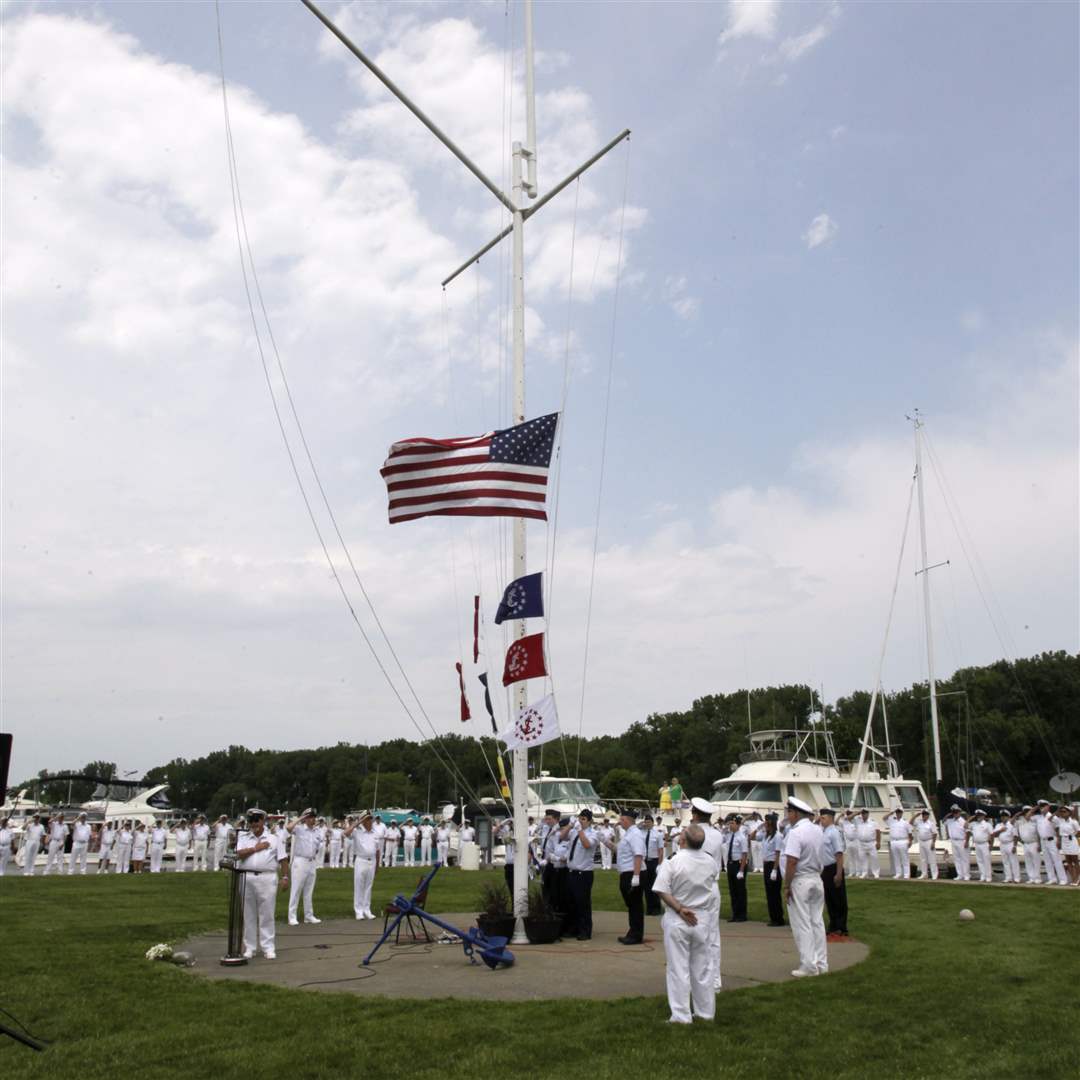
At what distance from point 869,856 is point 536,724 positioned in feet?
59.9

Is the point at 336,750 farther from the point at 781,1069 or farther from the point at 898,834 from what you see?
the point at 781,1069

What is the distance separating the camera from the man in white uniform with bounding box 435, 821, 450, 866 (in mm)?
34656

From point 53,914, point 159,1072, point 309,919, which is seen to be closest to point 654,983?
point 159,1072

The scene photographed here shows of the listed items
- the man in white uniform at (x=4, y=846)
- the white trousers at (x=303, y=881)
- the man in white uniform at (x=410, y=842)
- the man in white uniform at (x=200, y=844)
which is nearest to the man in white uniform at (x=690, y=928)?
the white trousers at (x=303, y=881)

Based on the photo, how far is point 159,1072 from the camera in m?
6.91

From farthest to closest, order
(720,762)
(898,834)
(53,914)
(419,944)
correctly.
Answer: (720,762)
(898,834)
(53,914)
(419,944)

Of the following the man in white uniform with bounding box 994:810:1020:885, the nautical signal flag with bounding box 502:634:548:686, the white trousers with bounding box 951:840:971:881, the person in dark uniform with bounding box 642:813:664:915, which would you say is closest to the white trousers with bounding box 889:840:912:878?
the white trousers with bounding box 951:840:971:881

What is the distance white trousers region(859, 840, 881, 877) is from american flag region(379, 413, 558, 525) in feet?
61.1

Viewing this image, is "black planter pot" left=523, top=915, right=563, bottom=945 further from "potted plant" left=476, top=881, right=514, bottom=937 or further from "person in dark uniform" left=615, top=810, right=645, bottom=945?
"person in dark uniform" left=615, top=810, right=645, bottom=945

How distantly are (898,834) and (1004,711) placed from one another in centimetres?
5949

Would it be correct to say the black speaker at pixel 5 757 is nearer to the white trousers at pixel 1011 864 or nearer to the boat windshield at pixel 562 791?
the white trousers at pixel 1011 864

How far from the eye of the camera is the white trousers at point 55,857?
30188 mm

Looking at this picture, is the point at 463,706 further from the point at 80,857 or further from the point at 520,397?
the point at 80,857

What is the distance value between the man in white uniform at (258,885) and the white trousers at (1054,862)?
18.2 metres
